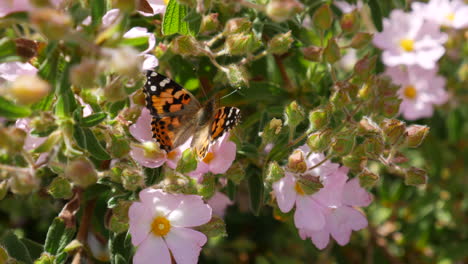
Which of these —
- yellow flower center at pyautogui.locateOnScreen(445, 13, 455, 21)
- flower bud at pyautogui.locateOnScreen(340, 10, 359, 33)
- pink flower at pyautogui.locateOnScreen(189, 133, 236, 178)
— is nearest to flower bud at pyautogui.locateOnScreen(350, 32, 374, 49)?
flower bud at pyautogui.locateOnScreen(340, 10, 359, 33)

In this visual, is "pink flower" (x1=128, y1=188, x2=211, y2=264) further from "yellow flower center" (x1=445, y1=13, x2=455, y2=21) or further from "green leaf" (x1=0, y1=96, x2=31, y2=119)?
"yellow flower center" (x1=445, y1=13, x2=455, y2=21)

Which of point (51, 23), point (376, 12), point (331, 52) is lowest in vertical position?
point (376, 12)

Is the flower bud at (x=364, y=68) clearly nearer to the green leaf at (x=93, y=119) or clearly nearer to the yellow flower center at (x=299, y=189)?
the yellow flower center at (x=299, y=189)

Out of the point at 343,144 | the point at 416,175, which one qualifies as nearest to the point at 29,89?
the point at 343,144

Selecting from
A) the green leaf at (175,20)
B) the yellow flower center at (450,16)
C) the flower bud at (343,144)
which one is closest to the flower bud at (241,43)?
the green leaf at (175,20)

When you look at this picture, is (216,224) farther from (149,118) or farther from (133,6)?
(133,6)

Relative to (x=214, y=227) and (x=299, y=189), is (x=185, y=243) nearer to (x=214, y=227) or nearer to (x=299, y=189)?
(x=214, y=227)
